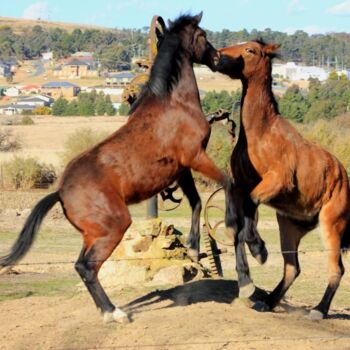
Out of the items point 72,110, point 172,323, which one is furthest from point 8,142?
point 172,323

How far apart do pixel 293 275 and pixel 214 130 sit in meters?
24.3

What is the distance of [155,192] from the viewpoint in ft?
27.5

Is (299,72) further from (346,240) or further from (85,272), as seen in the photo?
(85,272)

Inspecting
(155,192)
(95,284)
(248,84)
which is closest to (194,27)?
(248,84)

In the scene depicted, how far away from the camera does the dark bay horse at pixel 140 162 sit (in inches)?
315

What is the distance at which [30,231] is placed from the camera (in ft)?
27.0

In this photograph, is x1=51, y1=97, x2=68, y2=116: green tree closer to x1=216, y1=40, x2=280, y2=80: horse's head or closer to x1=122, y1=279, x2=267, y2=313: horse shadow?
x1=122, y1=279, x2=267, y2=313: horse shadow

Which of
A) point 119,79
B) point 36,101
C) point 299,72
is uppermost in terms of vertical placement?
point 119,79

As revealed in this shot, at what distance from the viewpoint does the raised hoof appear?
8203 millimetres

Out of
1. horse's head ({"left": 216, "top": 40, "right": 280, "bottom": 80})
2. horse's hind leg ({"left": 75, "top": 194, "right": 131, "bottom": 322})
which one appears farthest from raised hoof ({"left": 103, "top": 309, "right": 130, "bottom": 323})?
horse's head ({"left": 216, "top": 40, "right": 280, "bottom": 80})

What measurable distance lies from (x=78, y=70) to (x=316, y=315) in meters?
144

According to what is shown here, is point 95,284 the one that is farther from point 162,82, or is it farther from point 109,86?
point 109,86

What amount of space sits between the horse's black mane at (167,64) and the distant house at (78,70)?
465ft

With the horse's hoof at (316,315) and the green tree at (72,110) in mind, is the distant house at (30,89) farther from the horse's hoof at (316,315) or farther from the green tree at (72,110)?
the horse's hoof at (316,315)
